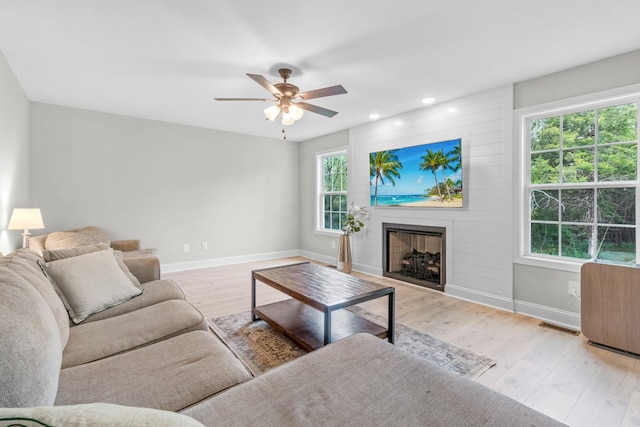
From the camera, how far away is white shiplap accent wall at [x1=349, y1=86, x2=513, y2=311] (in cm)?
325

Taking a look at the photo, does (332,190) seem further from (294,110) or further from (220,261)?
(294,110)

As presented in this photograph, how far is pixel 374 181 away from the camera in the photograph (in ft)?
15.4

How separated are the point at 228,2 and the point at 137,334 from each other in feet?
6.74

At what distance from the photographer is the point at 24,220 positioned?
2.88 metres

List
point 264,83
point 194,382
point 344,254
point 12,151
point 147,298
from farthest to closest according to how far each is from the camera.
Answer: point 344,254 < point 12,151 < point 264,83 < point 147,298 < point 194,382

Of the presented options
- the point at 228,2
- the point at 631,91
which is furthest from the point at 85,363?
the point at 631,91

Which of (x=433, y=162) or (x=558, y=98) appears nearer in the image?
(x=558, y=98)

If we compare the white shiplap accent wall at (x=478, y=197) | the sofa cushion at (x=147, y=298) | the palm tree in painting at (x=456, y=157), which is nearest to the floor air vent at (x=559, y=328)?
the white shiplap accent wall at (x=478, y=197)

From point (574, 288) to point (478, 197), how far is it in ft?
4.03

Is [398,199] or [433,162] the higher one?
[433,162]

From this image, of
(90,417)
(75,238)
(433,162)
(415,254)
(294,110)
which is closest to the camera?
(90,417)

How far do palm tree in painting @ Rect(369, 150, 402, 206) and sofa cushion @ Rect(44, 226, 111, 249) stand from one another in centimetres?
379

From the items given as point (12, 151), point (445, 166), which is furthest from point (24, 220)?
point (445, 166)

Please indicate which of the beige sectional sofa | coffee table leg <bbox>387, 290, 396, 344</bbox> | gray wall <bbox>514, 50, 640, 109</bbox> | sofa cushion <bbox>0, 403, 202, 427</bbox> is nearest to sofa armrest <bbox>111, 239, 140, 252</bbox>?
the beige sectional sofa
